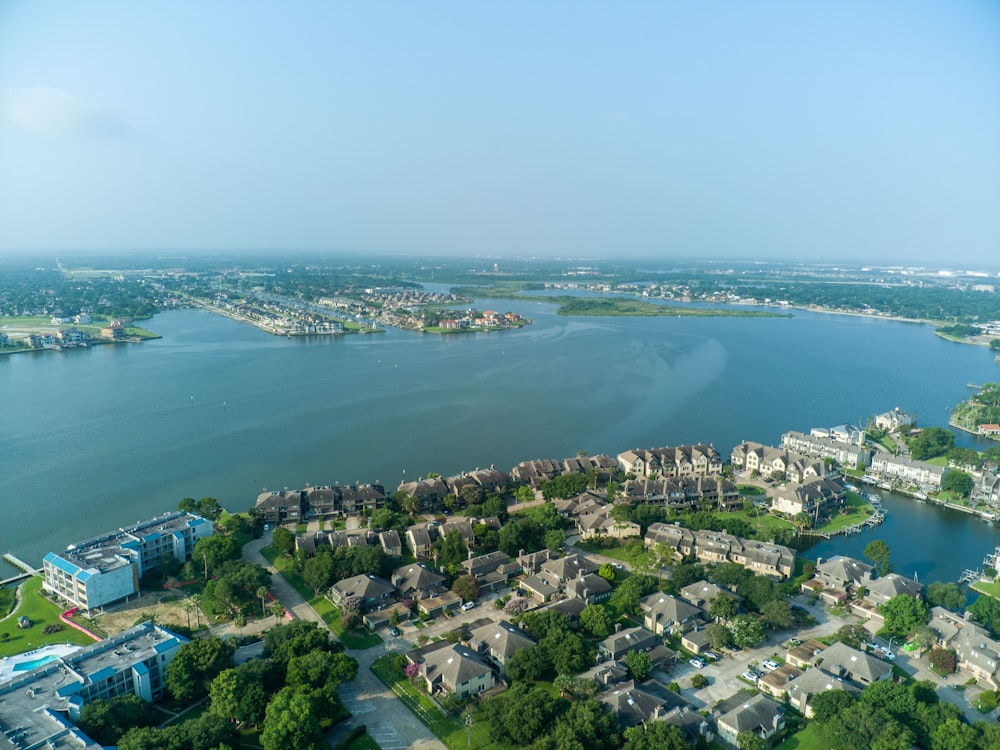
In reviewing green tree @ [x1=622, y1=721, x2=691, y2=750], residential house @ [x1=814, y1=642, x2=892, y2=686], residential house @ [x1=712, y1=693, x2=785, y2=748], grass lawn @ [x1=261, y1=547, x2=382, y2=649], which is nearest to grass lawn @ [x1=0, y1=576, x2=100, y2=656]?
grass lawn @ [x1=261, y1=547, x2=382, y2=649]

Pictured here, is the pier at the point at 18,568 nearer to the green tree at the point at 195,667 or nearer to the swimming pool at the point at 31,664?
the swimming pool at the point at 31,664

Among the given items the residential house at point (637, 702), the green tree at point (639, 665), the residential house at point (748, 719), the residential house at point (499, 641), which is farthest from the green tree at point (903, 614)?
the residential house at point (499, 641)

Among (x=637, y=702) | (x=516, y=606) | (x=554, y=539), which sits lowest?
(x=516, y=606)

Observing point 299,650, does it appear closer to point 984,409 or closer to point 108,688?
point 108,688

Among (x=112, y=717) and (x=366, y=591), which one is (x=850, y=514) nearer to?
(x=366, y=591)

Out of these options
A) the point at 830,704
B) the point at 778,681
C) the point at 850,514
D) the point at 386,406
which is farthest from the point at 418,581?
the point at 386,406

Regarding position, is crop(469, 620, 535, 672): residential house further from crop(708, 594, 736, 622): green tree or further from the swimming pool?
the swimming pool

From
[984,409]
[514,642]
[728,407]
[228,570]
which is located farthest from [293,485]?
[984,409]
